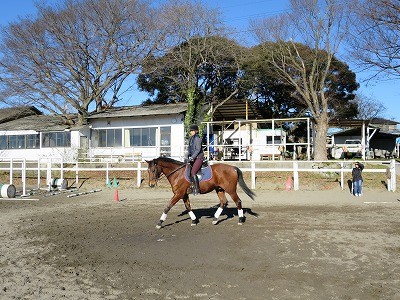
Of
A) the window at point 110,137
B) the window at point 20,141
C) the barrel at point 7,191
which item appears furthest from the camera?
the window at point 20,141

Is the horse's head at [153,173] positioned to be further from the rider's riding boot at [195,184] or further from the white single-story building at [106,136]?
the white single-story building at [106,136]


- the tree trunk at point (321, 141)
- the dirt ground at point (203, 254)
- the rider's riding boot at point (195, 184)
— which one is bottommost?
the dirt ground at point (203, 254)

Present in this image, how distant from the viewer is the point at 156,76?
38.3 m

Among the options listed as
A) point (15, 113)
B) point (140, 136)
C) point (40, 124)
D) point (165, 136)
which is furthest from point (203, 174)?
point (15, 113)

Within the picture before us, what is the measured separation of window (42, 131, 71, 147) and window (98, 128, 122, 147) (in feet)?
8.56

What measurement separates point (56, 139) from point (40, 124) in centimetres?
338

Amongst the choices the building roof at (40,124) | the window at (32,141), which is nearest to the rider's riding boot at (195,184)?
the building roof at (40,124)

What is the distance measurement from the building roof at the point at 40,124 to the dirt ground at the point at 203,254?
67.5 feet

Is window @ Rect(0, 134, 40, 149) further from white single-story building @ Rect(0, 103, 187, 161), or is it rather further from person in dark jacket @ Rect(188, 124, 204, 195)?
person in dark jacket @ Rect(188, 124, 204, 195)

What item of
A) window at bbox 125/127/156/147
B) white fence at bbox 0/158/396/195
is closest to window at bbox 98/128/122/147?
window at bbox 125/127/156/147

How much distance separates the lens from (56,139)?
1236 inches

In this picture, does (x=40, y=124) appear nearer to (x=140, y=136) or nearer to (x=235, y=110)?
(x=140, y=136)

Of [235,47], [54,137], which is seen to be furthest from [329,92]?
[54,137]

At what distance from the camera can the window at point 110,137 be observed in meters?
30.5
